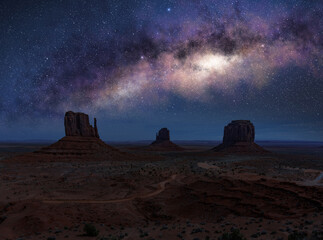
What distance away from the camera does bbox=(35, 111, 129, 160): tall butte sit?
200 feet

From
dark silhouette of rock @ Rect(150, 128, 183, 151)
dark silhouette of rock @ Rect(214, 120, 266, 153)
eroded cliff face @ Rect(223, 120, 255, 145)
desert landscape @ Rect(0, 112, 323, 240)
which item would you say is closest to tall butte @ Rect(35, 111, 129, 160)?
desert landscape @ Rect(0, 112, 323, 240)

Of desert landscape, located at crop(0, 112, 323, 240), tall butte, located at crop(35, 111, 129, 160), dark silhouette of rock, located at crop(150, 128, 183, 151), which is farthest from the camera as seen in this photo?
dark silhouette of rock, located at crop(150, 128, 183, 151)

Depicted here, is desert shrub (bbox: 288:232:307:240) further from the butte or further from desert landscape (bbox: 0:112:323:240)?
the butte

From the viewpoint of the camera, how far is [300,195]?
16.5m

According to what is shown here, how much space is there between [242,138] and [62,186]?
94.2m

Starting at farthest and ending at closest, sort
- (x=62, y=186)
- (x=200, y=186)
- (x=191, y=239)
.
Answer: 1. (x=62, y=186)
2. (x=200, y=186)
3. (x=191, y=239)

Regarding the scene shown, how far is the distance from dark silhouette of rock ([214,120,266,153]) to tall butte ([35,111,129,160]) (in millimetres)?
58087

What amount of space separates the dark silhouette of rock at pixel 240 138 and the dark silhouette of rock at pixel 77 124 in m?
67.1

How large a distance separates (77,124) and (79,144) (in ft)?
31.7

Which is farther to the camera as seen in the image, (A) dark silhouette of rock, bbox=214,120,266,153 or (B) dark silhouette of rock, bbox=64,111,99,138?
(A) dark silhouette of rock, bbox=214,120,266,153

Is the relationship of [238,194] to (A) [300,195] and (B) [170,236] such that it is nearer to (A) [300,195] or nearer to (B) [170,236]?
(A) [300,195]

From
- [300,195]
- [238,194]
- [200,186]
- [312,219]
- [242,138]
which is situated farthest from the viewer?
[242,138]

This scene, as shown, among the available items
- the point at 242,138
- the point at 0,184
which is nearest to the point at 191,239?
the point at 0,184

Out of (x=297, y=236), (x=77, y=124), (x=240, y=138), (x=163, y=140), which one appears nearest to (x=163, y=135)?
(x=163, y=140)
